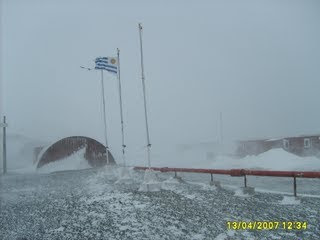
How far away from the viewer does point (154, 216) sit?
8031mm

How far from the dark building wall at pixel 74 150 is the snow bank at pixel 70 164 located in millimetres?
356

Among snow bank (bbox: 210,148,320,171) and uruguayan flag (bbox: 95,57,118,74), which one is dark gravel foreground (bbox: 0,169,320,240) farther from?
snow bank (bbox: 210,148,320,171)

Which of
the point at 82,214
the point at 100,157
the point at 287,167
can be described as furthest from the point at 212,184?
the point at 100,157

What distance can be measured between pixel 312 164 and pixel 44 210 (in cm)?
2668

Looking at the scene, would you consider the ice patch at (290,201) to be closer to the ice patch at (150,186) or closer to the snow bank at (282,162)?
the ice patch at (150,186)

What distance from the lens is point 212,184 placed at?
12.9m

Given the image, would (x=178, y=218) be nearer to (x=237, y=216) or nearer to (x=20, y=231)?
(x=237, y=216)

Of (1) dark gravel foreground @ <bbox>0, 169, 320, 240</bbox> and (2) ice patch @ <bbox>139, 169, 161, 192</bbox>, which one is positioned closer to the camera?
(1) dark gravel foreground @ <bbox>0, 169, 320, 240</bbox>

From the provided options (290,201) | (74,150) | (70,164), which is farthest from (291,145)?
(290,201)

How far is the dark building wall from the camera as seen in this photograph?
31.3 metres

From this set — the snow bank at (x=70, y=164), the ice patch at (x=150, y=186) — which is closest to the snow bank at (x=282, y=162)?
the snow bank at (x=70, y=164)

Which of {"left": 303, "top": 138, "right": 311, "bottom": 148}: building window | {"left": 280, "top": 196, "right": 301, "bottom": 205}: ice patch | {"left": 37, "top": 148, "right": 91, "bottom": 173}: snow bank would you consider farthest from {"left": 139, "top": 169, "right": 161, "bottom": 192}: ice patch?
{"left": 303, "top": 138, "right": 311, "bottom": 148}: building window

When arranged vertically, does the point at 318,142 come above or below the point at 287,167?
above
